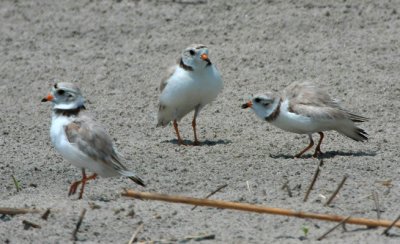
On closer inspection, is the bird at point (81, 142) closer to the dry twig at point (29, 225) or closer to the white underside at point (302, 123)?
the dry twig at point (29, 225)

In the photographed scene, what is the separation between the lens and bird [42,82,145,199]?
23.8ft

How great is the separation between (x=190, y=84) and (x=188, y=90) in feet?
0.22

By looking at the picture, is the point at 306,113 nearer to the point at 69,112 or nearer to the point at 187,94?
the point at 187,94

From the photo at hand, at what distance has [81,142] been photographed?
7.26 m

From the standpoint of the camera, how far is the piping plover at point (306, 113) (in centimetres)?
847

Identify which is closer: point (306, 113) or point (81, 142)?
point (81, 142)

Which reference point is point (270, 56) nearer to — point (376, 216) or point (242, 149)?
point (242, 149)

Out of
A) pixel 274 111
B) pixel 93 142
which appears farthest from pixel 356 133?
pixel 93 142

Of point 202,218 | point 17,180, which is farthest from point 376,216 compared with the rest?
point 17,180

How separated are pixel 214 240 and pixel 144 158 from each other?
103 inches

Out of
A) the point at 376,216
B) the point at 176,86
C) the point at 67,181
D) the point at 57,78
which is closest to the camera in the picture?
the point at 376,216

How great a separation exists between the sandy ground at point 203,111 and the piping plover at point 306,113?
0.25 metres

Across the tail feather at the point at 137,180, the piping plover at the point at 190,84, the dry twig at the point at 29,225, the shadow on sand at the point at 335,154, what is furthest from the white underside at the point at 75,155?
the piping plover at the point at 190,84

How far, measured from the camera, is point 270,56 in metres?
11.7
